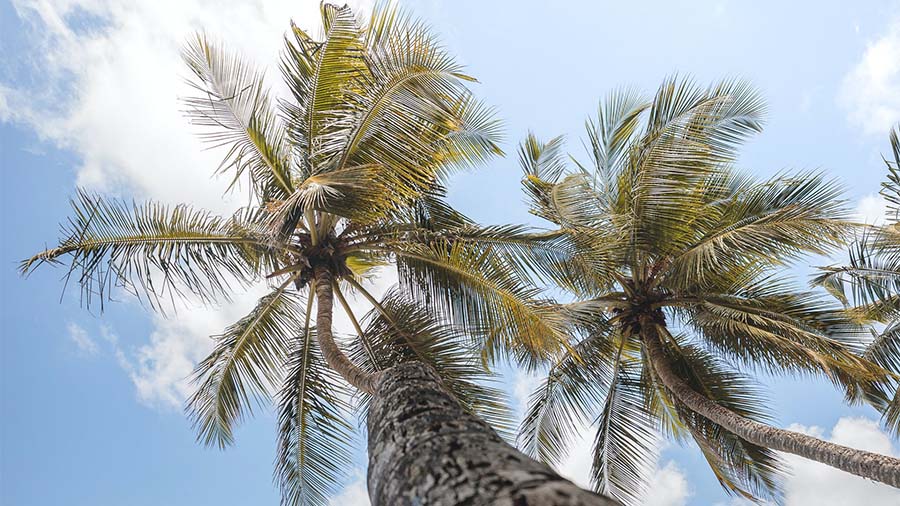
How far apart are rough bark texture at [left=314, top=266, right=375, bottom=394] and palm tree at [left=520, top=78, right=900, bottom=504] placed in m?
2.37

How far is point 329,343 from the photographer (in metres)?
5.93

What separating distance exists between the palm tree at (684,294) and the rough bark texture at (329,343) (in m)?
2.37

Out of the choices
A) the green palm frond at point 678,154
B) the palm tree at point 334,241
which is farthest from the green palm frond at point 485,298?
the green palm frond at point 678,154

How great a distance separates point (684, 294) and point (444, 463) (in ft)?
24.8

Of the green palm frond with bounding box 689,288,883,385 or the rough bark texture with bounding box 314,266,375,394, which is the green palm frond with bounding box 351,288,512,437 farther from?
the green palm frond with bounding box 689,288,883,385

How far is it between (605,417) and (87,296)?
→ 7313mm

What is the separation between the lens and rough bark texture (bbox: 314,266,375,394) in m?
4.95

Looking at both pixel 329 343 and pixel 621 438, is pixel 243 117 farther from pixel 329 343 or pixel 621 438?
pixel 621 438

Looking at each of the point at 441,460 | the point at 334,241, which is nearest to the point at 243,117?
the point at 334,241

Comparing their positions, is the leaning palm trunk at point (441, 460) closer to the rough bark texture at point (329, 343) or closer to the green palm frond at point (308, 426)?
the rough bark texture at point (329, 343)

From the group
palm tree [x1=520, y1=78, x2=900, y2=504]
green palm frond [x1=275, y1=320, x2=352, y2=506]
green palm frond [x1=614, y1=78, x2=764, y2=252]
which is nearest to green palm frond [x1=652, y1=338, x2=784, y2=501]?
palm tree [x1=520, y1=78, x2=900, y2=504]

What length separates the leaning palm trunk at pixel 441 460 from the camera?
4.58ft

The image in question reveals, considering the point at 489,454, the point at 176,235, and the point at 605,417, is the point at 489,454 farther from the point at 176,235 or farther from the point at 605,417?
the point at 605,417

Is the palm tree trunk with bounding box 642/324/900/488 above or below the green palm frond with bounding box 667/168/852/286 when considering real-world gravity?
below
